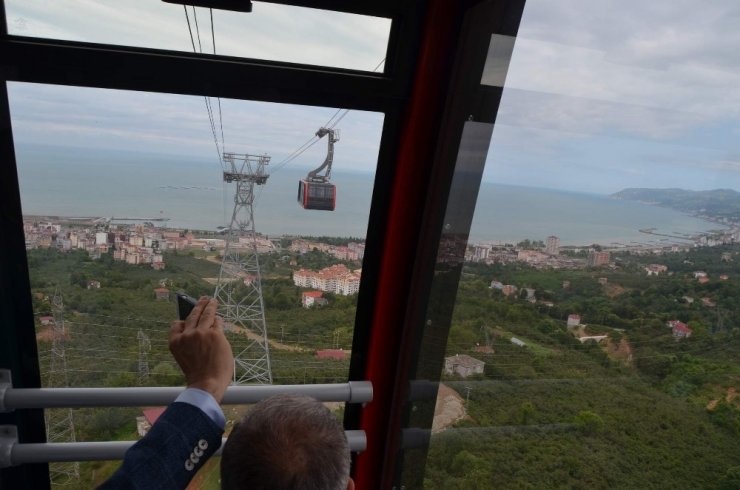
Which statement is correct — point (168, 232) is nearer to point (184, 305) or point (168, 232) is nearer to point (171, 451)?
point (184, 305)

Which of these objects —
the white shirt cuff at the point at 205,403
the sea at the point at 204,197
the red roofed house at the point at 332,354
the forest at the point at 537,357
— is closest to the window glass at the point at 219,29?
the sea at the point at 204,197

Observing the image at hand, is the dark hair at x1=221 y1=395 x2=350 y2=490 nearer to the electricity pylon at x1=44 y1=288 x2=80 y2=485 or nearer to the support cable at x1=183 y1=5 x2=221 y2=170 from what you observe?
the support cable at x1=183 y1=5 x2=221 y2=170

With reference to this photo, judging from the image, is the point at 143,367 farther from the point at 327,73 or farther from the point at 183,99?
the point at 327,73

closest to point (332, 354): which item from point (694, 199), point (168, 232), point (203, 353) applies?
point (168, 232)

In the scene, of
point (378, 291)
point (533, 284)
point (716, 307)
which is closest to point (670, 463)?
point (716, 307)

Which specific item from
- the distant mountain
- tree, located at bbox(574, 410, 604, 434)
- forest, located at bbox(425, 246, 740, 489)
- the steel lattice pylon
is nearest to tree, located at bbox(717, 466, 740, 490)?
forest, located at bbox(425, 246, 740, 489)

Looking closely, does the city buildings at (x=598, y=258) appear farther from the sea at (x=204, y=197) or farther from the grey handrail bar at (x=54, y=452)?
the grey handrail bar at (x=54, y=452)
